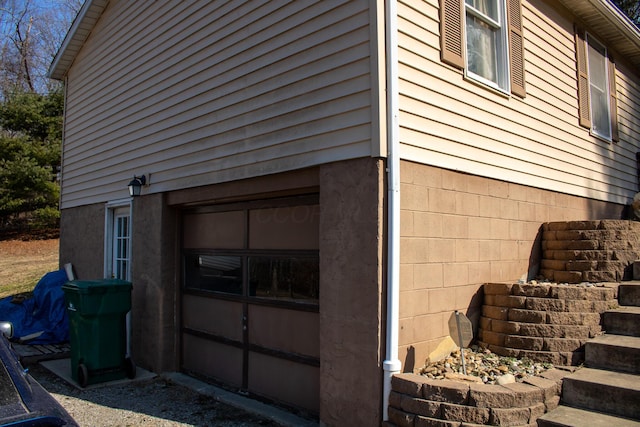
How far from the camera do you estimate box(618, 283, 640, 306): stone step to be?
528 cm

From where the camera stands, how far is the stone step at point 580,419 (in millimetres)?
3736

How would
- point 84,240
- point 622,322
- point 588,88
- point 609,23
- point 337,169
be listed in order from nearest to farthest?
point 337,169, point 622,322, point 588,88, point 609,23, point 84,240

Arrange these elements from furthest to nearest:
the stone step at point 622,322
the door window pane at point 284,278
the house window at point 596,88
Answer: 1. the house window at point 596,88
2. the door window pane at point 284,278
3. the stone step at point 622,322

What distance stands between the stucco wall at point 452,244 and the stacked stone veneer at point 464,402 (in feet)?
1.38

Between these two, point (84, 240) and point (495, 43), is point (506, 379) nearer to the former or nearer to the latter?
point (495, 43)

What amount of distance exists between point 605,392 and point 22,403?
4034 mm

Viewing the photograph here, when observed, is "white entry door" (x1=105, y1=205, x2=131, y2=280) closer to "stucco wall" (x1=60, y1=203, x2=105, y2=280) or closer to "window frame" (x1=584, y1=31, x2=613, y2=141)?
"stucco wall" (x1=60, y1=203, x2=105, y2=280)

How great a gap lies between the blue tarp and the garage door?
10.1 ft

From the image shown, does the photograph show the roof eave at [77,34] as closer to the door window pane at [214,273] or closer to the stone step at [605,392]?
the door window pane at [214,273]

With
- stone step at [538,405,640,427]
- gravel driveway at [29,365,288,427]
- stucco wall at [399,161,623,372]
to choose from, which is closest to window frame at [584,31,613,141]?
stucco wall at [399,161,623,372]

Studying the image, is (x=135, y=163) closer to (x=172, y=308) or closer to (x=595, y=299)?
(x=172, y=308)

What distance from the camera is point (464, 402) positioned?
3.71 meters

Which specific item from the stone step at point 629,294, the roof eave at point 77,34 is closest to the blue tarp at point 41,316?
the roof eave at point 77,34

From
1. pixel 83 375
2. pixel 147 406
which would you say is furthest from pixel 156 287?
pixel 147 406
